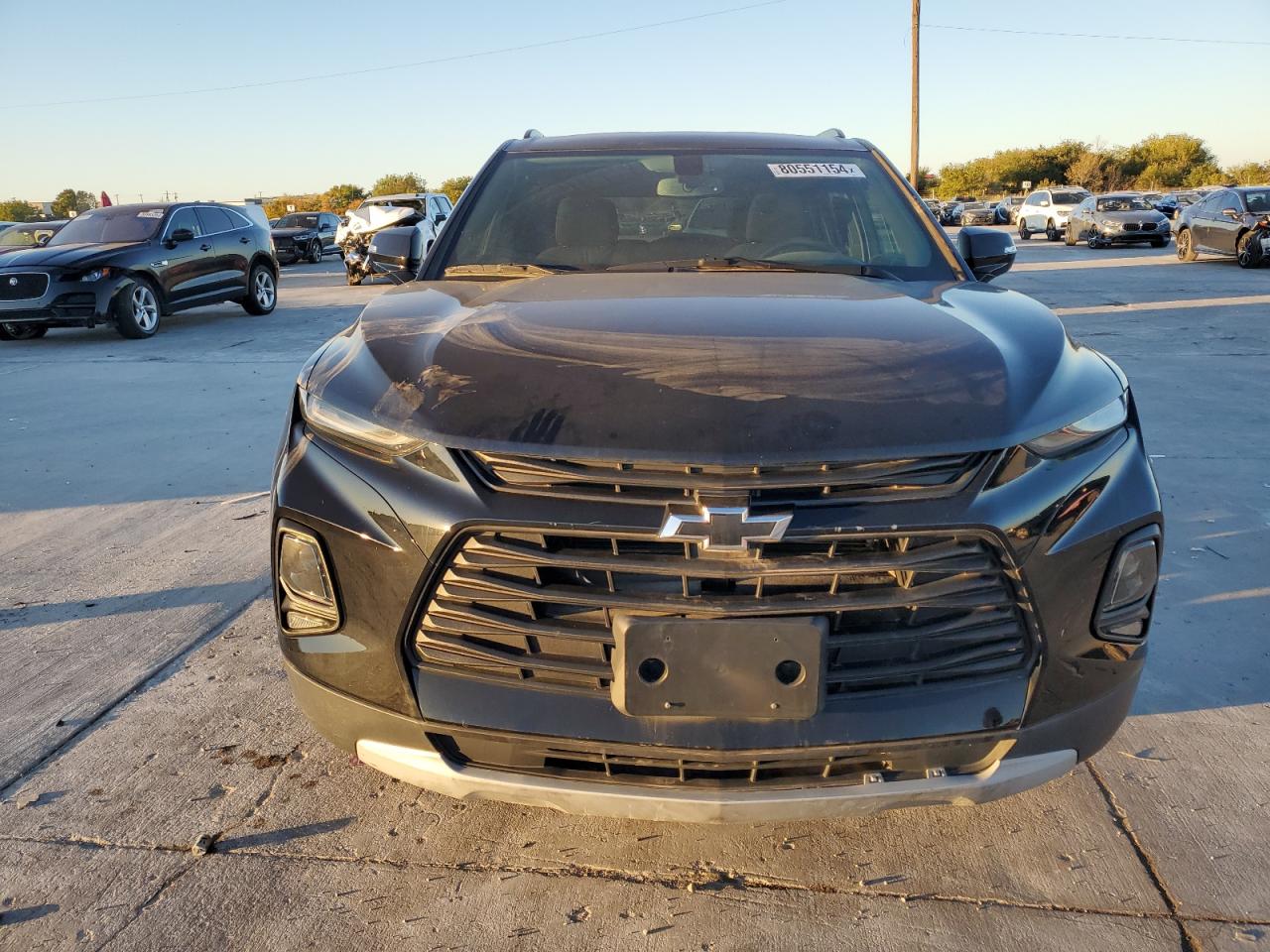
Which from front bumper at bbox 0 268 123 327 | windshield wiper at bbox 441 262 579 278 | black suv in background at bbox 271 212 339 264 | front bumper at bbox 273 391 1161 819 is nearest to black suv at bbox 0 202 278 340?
front bumper at bbox 0 268 123 327

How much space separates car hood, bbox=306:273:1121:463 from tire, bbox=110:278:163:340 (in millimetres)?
9898

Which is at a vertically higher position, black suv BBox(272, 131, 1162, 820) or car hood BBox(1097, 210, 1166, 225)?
black suv BBox(272, 131, 1162, 820)

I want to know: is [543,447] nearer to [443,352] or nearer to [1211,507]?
[443,352]

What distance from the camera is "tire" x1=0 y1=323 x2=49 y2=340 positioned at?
37.0ft

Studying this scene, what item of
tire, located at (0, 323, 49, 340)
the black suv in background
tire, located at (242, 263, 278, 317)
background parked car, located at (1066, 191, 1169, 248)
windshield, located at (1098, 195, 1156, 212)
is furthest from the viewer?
the black suv in background

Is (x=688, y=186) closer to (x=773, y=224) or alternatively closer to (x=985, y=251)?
(x=773, y=224)

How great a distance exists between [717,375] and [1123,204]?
26.7 meters

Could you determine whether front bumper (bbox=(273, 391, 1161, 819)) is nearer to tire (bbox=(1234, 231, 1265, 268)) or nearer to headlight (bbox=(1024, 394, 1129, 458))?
headlight (bbox=(1024, 394, 1129, 458))

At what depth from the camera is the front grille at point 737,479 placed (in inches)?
67.6

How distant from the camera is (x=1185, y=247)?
1936 centimetres

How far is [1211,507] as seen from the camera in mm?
4363

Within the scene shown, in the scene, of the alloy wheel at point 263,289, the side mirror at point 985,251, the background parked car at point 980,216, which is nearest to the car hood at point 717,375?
the side mirror at point 985,251

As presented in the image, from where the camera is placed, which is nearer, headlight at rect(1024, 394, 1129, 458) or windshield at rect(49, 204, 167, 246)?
headlight at rect(1024, 394, 1129, 458)

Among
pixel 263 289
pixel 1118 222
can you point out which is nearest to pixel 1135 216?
pixel 1118 222
